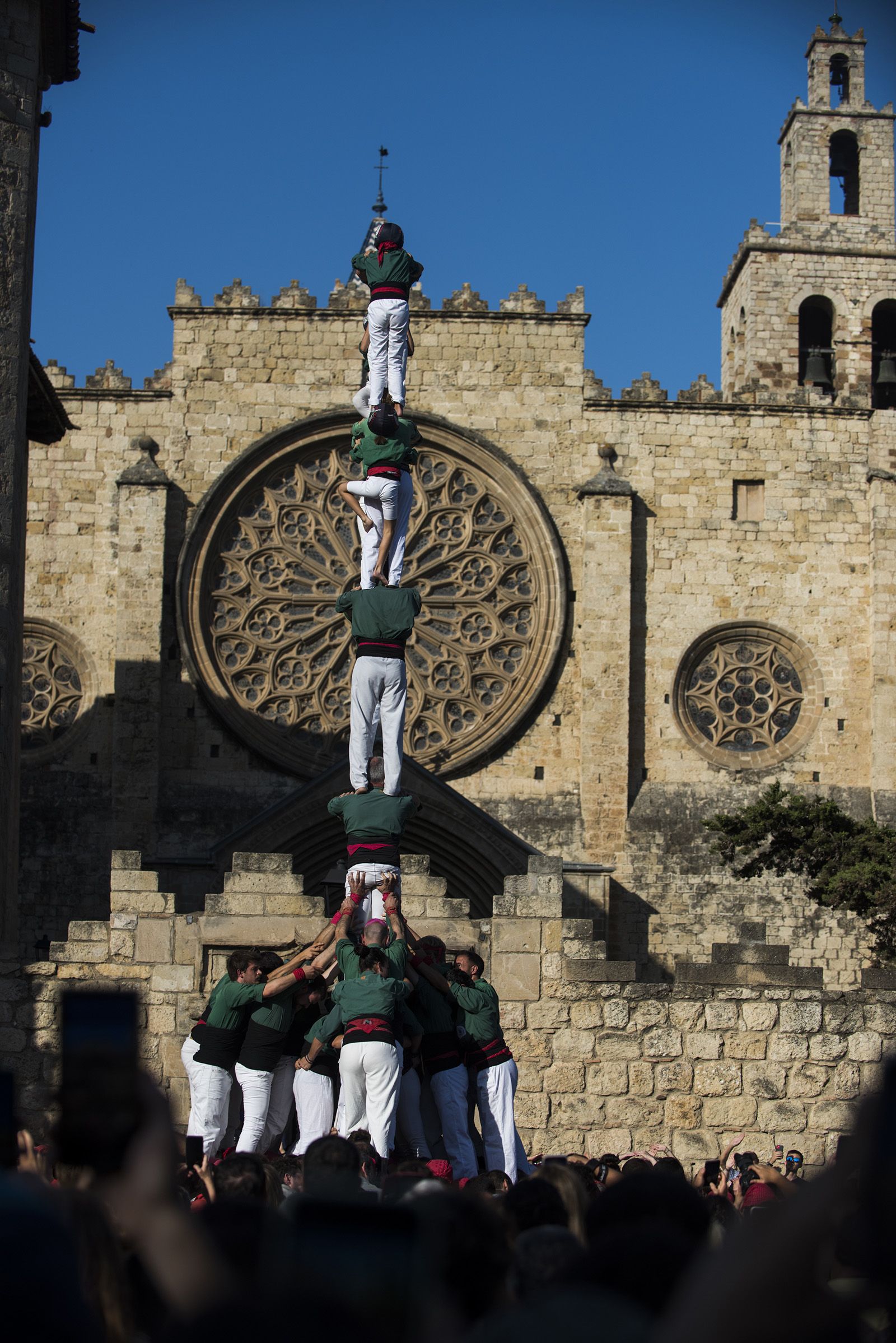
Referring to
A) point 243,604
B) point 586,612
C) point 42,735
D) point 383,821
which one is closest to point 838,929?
point 586,612

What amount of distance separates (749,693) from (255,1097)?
14.7 meters

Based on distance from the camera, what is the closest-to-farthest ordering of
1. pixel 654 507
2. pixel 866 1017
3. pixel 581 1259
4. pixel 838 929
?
1. pixel 581 1259
2. pixel 866 1017
3. pixel 838 929
4. pixel 654 507

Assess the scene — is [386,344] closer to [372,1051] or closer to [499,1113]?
[372,1051]

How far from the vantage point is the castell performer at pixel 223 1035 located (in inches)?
392

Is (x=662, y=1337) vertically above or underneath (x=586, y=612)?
underneath

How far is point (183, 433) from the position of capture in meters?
23.7

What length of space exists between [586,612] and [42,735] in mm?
7220

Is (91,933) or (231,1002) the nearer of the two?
(231,1002)

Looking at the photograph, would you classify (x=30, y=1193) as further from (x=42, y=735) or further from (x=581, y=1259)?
(x=42, y=735)

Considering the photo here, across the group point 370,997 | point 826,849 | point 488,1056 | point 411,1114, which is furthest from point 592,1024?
point 826,849

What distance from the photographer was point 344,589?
2333 cm

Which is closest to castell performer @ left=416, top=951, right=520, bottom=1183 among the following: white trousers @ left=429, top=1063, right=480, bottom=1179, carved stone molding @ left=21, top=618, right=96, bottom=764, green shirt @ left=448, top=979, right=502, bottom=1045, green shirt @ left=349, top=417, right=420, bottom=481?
green shirt @ left=448, top=979, right=502, bottom=1045

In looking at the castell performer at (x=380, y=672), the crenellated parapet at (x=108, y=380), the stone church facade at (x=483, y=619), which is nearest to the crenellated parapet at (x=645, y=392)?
the stone church facade at (x=483, y=619)

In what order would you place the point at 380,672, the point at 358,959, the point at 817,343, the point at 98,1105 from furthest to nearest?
1. the point at 817,343
2. the point at 380,672
3. the point at 358,959
4. the point at 98,1105
